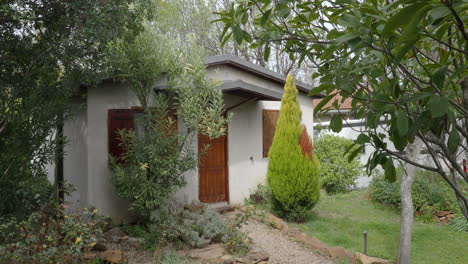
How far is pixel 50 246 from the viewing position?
4926mm

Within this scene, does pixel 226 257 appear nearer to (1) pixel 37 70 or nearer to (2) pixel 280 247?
(2) pixel 280 247

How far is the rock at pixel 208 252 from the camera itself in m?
6.08

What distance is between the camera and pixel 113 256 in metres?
5.71

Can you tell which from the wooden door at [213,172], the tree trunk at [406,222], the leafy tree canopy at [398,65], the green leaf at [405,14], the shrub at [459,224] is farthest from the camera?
the wooden door at [213,172]

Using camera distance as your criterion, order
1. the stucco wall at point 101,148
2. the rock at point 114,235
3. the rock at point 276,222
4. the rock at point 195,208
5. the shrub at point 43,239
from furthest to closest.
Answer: the rock at point 276,222
the rock at point 195,208
the stucco wall at point 101,148
the rock at point 114,235
the shrub at point 43,239

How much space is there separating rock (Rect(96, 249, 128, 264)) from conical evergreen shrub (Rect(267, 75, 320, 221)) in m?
3.87

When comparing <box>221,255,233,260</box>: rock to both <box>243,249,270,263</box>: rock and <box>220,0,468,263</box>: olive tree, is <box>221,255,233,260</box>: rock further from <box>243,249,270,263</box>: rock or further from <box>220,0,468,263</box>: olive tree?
<box>220,0,468,263</box>: olive tree

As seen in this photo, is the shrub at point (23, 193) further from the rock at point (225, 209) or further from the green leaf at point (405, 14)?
the green leaf at point (405, 14)

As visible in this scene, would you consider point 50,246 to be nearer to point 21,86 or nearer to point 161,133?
point 21,86

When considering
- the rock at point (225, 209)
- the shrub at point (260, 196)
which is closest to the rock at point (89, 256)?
the rock at point (225, 209)

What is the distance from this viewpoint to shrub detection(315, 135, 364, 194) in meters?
12.2

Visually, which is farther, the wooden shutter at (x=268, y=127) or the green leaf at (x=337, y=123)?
the wooden shutter at (x=268, y=127)

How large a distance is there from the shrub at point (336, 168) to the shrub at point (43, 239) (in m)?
8.47

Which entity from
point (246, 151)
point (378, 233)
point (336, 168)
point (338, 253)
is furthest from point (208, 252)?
point (336, 168)
